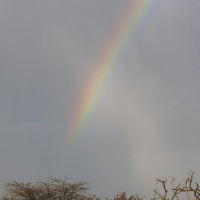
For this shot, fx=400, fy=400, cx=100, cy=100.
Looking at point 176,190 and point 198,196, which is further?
point 176,190

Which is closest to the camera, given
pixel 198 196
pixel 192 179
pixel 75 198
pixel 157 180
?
pixel 198 196

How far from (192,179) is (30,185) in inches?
1619

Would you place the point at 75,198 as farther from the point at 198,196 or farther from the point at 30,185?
the point at 198,196

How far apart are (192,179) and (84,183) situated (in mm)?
39832

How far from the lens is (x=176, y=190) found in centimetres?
947

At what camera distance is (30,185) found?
4816 centimetres

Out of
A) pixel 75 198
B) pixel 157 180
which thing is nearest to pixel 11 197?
pixel 75 198

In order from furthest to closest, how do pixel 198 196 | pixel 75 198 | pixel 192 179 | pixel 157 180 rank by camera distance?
1. pixel 75 198
2. pixel 157 180
3. pixel 192 179
4. pixel 198 196

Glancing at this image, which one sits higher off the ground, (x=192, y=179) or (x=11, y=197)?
(x=11, y=197)

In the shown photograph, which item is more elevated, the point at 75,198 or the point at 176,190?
the point at 75,198

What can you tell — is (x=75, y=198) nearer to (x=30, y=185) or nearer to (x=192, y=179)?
(x=30, y=185)

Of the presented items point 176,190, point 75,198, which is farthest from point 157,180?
point 75,198

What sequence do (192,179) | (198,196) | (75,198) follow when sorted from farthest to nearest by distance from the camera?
(75,198)
(192,179)
(198,196)

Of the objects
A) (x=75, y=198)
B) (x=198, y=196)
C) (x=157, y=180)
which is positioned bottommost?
(x=198, y=196)
